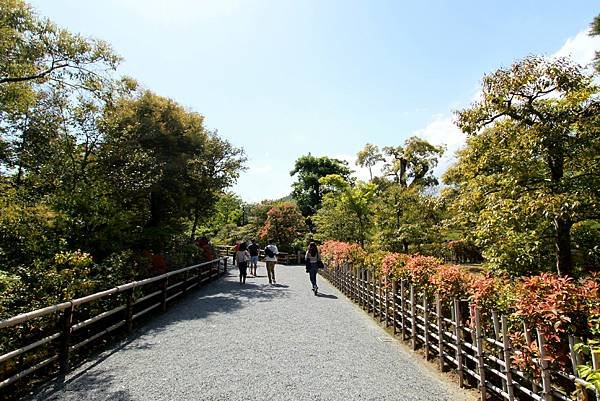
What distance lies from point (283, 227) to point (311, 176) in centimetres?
1299

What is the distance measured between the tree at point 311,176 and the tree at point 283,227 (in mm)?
10192

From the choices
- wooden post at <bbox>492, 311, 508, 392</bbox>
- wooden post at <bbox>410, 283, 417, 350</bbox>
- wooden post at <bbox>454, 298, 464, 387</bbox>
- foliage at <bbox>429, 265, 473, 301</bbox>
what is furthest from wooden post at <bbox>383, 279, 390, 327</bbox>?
wooden post at <bbox>492, 311, 508, 392</bbox>

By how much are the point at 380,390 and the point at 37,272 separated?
547cm

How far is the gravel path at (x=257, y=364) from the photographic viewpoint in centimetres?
401

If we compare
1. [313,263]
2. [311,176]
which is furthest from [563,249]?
[311,176]

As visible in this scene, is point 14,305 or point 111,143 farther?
point 111,143

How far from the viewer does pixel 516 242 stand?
6.80 metres

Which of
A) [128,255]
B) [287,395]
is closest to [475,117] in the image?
[287,395]

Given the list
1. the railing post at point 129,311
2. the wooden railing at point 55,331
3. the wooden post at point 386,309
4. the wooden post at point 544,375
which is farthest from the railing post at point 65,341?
the wooden post at point 386,309

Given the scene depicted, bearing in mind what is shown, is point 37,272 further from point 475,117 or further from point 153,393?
point 475,117

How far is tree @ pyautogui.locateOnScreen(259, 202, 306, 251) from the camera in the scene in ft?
95.2

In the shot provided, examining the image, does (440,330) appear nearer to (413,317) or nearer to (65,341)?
(413,317)

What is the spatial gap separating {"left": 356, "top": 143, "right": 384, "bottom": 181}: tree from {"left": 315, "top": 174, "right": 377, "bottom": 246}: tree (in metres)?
5.86

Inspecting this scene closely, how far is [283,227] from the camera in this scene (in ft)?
96.1
